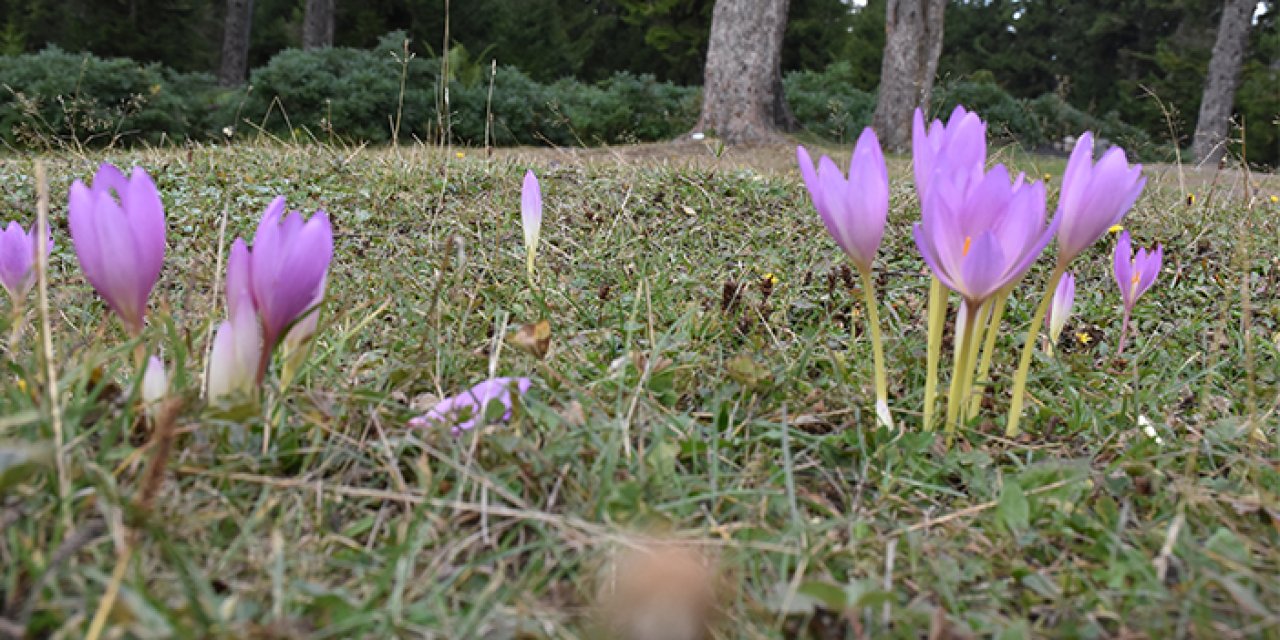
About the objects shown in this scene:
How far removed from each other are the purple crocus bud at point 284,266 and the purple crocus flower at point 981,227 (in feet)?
2.58

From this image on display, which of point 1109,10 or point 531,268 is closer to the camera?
point 531,268

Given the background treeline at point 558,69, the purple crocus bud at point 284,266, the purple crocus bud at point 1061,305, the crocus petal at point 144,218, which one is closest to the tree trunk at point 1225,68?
the background treeline at point 558,69

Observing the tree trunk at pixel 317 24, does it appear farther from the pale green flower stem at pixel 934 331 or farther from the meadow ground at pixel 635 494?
the pale green flower stem at pixel 934 331

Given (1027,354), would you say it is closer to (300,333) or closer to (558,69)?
(300,333)

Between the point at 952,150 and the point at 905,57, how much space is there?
9.97 metres

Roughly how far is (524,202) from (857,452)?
3.56ft

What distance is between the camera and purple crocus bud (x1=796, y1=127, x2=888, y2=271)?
1207mm

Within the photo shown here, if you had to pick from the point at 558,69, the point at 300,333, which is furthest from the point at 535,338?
the point at 558,69

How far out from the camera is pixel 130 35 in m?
17.0

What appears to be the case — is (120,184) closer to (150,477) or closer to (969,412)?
(150,477)

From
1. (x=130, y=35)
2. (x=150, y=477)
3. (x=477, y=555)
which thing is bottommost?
(x=477, y=555)

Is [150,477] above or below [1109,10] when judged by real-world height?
below

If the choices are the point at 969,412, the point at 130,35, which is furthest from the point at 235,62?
the point at 969,412

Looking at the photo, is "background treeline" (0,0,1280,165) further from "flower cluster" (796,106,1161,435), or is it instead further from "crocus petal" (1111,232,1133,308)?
"flower cluster" (796,106,1161,435)
